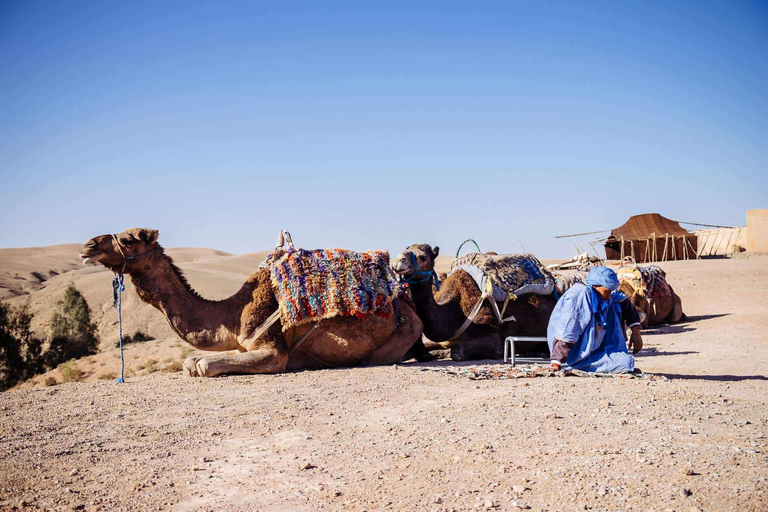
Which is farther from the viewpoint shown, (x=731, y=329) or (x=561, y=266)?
(x=561, y=266)

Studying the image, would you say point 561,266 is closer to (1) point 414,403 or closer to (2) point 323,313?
(2) point 323,313

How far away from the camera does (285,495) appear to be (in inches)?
154

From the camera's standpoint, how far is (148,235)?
8.57 m

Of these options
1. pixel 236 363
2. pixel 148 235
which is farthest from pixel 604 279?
pixel 148 235

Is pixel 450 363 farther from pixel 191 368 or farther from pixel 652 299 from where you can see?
pixel 652 299

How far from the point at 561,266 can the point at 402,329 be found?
9.15 meters

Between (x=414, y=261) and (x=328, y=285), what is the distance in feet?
5.48

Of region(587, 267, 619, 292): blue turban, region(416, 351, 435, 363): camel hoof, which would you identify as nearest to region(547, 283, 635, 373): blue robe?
region(587, 267, 619, 292): blue turban

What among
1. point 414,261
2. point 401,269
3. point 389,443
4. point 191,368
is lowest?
point 389,443

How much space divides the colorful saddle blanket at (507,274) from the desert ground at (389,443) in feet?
9.11

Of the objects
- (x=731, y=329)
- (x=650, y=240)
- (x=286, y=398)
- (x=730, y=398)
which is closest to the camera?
(x=730, y=398)

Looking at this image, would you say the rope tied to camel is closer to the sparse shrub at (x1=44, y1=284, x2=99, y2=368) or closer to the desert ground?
the desert ground

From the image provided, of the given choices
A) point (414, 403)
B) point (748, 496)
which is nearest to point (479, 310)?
point (414, 403)

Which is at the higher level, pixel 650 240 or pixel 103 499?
pixel 650 240
